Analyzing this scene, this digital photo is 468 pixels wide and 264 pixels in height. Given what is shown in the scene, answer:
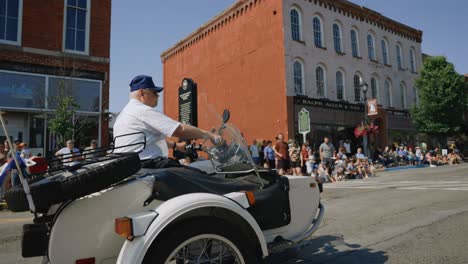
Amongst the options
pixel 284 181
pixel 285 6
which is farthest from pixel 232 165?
pixel 285 6

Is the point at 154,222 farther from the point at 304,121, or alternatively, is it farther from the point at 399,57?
the point at 399,57

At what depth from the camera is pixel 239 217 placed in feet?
7.97

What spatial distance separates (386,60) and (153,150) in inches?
1182

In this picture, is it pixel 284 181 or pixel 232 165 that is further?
pixel 232 165

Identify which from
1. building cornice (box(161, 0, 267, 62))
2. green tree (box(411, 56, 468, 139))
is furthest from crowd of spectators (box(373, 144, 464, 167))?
building cornice (box(161, 0, 267, 62))

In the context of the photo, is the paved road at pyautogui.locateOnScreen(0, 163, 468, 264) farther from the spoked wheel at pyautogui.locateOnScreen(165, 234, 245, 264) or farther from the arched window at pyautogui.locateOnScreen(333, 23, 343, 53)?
the arched window at pyautogui.locateOnScreen(333, 23, 343, 53)

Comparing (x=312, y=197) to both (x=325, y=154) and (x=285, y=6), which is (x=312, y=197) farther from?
(x=285, y=6)

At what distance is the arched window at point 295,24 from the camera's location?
21688 mm

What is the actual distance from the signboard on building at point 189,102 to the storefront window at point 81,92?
16.8 feet

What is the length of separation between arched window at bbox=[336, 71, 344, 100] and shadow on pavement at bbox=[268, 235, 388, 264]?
21.2 metres

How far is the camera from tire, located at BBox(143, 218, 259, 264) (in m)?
2.06

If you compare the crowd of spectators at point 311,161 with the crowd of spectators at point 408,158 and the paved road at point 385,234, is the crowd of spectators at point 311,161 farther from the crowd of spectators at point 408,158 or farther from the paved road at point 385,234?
the crowd of spectators at point 408,158

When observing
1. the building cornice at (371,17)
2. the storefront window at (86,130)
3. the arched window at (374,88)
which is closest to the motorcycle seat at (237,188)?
the storefront window at (86,130)

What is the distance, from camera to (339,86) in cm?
2412
